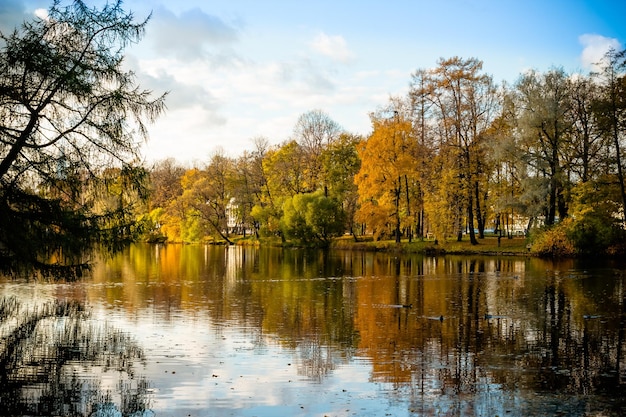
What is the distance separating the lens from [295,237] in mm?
69938

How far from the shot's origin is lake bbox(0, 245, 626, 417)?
10.6m

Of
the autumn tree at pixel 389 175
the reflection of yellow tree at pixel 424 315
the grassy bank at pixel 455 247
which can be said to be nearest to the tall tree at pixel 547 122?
the grassy bank at pixel 455 247

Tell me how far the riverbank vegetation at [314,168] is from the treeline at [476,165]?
0.47 ft

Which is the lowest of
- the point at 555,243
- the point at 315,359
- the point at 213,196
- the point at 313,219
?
the point at 315,359

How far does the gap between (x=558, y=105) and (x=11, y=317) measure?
40.4 metres

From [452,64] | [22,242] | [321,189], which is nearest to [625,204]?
[452,64]

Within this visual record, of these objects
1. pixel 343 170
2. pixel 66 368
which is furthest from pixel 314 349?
pixel 343 170

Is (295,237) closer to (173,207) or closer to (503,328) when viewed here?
(173,207)

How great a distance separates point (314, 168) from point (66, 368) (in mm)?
62136

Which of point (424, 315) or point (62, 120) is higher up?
point (62, 120)

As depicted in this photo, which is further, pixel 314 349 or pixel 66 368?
pixel 314 349

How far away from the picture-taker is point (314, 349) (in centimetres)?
1511

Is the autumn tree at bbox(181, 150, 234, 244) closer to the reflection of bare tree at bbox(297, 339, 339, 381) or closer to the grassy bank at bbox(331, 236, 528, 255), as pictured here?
the grassy bank at bbox(331, 236, 528, 255)

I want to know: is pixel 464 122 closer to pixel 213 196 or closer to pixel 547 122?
pixel 547 122
